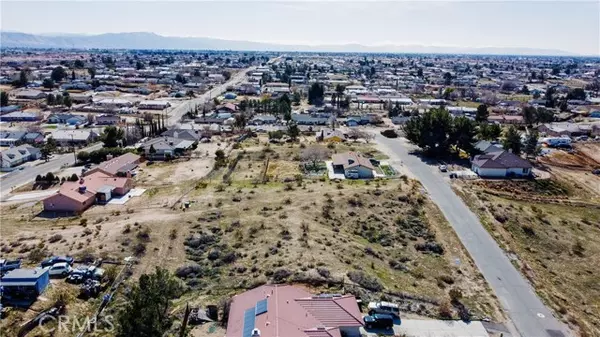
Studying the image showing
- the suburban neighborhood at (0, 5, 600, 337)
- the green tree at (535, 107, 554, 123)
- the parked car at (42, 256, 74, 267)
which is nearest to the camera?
the suburban neighborhood at (0, 5, 600, 337)

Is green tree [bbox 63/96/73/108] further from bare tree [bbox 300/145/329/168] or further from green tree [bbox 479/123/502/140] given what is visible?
green tree [bbox 479/123/502/140]

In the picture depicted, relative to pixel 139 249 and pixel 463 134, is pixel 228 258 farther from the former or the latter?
pixel 463 134

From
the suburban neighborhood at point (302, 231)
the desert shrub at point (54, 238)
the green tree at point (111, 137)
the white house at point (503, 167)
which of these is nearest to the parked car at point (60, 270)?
the suburban neighborhood at point (302, 231)

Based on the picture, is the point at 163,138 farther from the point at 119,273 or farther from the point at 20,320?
the point at 20,320

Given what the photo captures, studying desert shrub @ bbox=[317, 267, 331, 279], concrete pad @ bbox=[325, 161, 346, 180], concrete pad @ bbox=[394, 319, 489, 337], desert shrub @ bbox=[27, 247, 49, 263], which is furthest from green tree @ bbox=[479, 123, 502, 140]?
desert shrub @ bbox=[27, 247, 49, 263]


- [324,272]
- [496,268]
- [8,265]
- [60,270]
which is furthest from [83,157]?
[496,268]

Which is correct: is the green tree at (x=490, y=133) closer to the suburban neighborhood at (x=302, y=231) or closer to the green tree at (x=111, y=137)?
the suburban neighborhood at (x=302, y=231)
